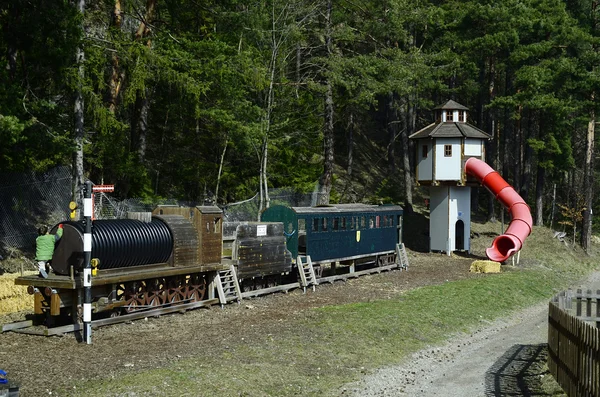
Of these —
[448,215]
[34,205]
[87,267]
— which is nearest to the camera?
[87,267]

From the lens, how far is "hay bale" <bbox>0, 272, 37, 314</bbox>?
20609 millimetres

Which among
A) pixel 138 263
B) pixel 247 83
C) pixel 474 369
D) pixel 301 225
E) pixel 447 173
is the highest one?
pixel 247 83

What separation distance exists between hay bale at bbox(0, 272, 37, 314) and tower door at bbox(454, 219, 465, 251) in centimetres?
2881

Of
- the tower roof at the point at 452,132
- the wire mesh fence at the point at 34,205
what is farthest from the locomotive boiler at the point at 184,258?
the tower roof at the point at 452,132

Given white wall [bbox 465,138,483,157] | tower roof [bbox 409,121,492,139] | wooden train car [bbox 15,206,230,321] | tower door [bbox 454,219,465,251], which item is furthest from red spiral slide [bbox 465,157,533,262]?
wooden train car [bbox 15,206,230,321]

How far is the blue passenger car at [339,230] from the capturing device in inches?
1123

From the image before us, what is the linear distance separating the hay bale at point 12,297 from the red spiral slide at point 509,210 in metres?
25.1

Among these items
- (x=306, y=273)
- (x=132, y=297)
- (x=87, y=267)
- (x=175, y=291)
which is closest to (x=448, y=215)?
(x=306, y=273)

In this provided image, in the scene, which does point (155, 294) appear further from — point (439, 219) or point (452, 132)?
point (452, 132)

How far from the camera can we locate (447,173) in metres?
42.0

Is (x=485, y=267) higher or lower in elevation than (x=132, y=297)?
lower

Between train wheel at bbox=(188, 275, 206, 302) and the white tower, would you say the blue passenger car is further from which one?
the white tower

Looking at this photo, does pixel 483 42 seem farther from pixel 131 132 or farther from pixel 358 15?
pixel 131 132

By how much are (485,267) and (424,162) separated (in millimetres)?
9092
